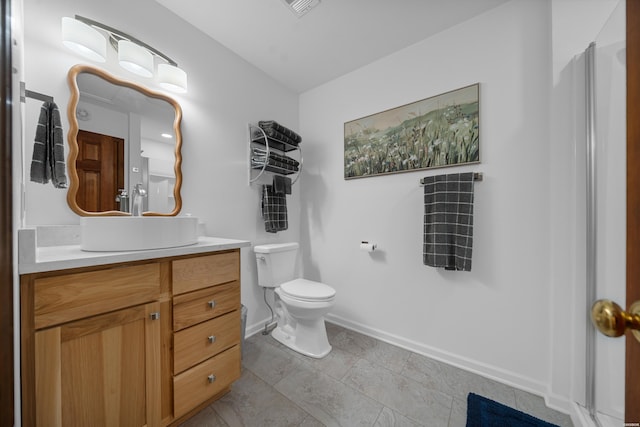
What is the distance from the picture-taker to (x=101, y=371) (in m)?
0.82

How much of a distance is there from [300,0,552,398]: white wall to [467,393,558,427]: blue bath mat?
0.27 m

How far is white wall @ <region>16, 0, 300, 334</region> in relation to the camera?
3.41 feet

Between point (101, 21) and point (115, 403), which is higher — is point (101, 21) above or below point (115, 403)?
above

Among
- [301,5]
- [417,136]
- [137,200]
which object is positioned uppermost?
[301,5]

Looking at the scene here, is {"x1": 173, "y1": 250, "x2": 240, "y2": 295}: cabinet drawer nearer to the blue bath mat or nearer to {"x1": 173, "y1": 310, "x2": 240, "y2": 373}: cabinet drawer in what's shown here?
{"x1": 173, "y1": 310, "x2": 240, "y2": 373}: cabinet drawer

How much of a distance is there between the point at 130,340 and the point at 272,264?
1.03 metres

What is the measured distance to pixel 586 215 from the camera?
43.1 inches

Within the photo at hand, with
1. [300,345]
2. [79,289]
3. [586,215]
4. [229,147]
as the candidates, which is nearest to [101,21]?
[229,147]

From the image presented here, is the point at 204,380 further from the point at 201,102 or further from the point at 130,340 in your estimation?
the point at 201,102

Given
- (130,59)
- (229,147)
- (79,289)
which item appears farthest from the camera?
(229,147)

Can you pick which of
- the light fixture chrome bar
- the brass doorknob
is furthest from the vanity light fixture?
the brass doorknob

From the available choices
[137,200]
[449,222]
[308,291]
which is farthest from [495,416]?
[137,200]

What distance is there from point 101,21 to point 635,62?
6.59 feet

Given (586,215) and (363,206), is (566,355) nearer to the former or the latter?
(586,215)
